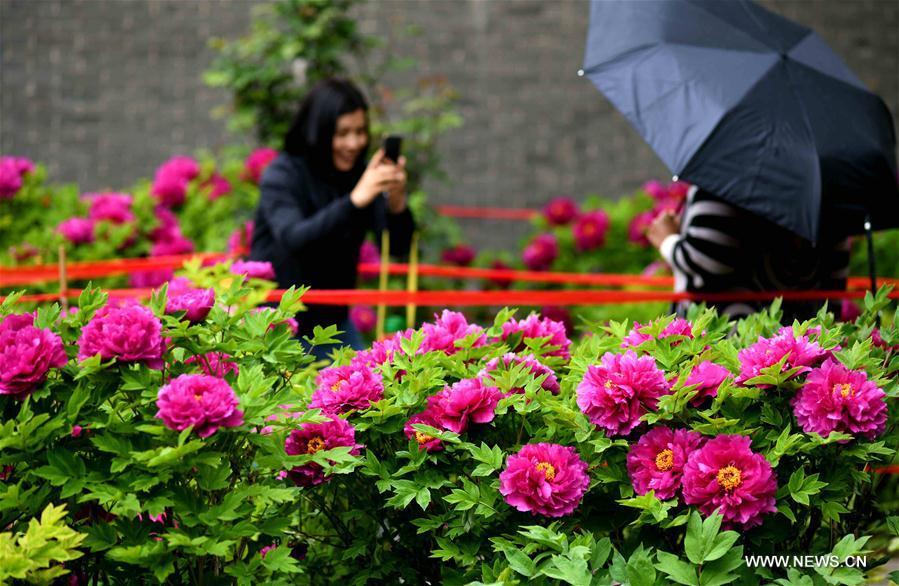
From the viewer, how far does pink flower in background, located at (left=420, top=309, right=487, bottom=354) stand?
253 cm

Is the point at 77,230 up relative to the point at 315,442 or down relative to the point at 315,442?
down

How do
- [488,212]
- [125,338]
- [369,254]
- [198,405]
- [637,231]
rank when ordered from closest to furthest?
[198,405]
[125,338]
[369,254]
[637,231]
[488,212]

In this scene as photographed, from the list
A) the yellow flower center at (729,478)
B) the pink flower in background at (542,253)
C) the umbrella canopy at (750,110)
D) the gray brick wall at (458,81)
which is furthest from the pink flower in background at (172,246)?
the yellow flower center at (729,478)

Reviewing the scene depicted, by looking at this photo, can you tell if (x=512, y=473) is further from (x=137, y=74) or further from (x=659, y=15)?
(x=137, y=74)

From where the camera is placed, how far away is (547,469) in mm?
2156

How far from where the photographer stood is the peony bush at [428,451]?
2.04 metres

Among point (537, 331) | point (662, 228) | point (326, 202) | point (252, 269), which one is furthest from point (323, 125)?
point (537, 331)

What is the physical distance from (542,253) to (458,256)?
546 millimetres

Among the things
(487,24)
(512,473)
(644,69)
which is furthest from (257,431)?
(487,24)

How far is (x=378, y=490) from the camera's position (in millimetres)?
2361

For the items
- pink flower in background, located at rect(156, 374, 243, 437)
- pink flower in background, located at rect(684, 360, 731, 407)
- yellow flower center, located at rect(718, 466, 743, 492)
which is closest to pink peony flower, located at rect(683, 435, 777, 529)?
yellow flower center, located at rect(718, 466, 743, 492)

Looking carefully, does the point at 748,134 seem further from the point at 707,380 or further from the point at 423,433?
the point at 423,433

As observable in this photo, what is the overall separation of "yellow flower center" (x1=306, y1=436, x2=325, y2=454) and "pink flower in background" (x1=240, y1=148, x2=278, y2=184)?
4.25 m

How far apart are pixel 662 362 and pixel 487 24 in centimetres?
667
